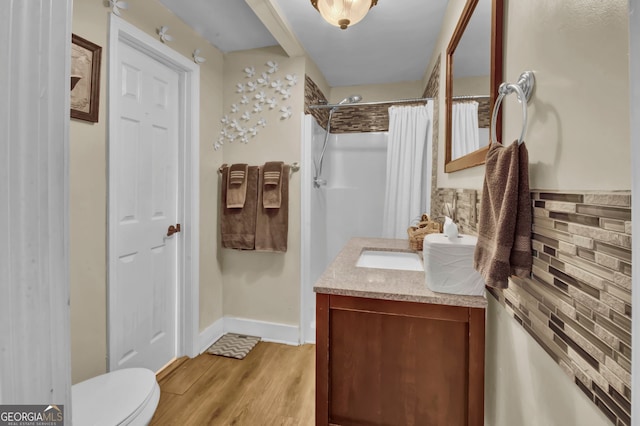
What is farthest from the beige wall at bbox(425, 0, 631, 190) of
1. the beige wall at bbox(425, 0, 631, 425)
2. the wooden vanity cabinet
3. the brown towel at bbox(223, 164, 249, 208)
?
the brown towel at bbox(223, 164, 249, 208)

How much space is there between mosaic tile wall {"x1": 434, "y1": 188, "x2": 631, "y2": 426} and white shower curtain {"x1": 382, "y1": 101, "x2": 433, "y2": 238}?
5.62 ft

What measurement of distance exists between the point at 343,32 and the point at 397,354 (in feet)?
6.67

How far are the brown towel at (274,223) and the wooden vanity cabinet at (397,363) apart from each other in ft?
3.91

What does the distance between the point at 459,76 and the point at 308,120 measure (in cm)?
113

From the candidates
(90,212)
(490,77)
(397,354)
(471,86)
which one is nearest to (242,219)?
(90,212)

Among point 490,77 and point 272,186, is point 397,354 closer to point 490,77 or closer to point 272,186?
point 490,77

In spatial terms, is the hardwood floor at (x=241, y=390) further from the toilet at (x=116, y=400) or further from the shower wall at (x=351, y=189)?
the shower wall at (x=351, y=189)

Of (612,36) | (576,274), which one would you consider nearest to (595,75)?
(612,36)

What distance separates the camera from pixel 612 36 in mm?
476

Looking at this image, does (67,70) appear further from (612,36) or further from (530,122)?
(530,122)

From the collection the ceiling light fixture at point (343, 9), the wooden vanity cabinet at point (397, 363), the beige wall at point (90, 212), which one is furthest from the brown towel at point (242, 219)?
the wooden vanity cabinet at point (397, 363)

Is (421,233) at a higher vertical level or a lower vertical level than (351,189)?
lower

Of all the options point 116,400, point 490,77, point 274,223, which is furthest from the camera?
point 274,223

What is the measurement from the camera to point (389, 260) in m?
1.76
